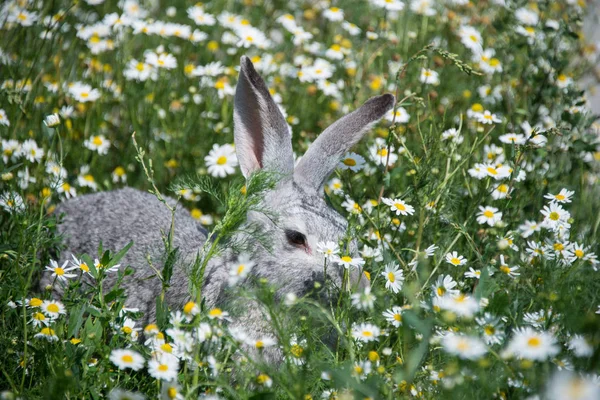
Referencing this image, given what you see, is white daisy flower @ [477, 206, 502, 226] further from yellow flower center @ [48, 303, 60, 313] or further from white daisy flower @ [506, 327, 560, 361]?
yellow flower center @ [48, 303, 60, 313]

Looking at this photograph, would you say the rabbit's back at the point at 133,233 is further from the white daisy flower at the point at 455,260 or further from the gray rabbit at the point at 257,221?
the white daisy flower at the point at 455,260

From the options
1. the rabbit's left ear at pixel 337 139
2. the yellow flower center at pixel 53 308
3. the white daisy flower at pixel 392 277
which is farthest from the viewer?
the rabbit's left ear at pixel 337 139

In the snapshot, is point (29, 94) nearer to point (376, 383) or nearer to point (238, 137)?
point (238, 137)

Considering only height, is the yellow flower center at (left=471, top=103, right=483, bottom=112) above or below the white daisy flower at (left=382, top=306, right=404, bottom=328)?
above

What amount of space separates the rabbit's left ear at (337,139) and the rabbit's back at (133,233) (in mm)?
806

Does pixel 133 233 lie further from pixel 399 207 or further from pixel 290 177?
pixel 399 207

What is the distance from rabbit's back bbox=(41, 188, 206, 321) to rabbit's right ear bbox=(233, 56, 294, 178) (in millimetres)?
635

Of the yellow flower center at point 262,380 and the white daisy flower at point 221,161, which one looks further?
the white daisy flower at point 221,161

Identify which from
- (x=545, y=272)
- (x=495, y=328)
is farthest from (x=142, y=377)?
(x=545, y=272)

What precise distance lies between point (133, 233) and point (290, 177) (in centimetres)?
111

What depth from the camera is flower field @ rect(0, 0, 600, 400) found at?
2.66 metres

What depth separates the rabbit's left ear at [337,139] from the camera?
4168 millimetres

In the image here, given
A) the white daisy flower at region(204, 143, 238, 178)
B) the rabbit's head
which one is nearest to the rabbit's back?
the white daisy flower at region(204, 143, 238, 178)

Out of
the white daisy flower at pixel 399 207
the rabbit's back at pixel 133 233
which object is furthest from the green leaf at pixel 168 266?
the white daisy flower at pixel 399 207
